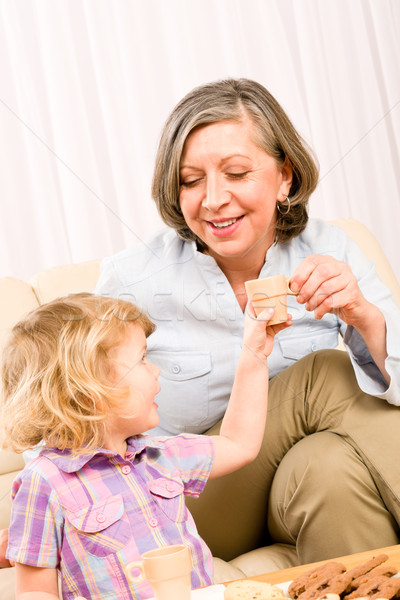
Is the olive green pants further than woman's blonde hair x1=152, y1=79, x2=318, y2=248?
No

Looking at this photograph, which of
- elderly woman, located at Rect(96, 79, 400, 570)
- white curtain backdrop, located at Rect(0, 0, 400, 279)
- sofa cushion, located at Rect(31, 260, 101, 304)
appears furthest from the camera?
white curtain backdrop, located at Rect(0, 0, 400, 279)

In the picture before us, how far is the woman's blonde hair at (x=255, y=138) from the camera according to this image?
4.62 feet

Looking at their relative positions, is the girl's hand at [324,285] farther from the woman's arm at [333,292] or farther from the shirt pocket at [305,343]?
the shirt pocket at [305,343]

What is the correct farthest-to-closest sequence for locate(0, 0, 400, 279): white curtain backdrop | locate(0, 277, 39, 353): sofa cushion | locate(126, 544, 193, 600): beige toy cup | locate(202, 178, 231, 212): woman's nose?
locate(0, 0, 400, 279): white curtain backdrop < locate(0, 277, 39, 353): sofa cushion < locate(202, 178, 231, 212): woman's nose < locate(126, 544, 193, 600): beige toy cup

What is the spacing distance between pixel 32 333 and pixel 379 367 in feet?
2.12

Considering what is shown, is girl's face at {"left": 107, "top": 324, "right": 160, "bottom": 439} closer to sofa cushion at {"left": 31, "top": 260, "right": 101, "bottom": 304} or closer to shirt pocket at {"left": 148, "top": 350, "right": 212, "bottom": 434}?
shirt pocket at {"left": 148, "top": 350, "right": 212, "bottom": 434}

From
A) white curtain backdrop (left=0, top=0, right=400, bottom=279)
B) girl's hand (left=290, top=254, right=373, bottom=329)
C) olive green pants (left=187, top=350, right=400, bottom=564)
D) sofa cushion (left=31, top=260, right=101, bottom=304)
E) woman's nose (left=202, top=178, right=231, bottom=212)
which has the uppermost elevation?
white curtain backdrop (left=0, top=0, right=400, bottom=279)

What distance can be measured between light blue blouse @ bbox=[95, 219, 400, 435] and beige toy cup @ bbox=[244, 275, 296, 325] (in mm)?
271

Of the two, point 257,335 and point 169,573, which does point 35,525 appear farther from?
point 257,335

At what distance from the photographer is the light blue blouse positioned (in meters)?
1.46

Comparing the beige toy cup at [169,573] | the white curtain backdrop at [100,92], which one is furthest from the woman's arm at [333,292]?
the white curtain backdrop at [100,92]

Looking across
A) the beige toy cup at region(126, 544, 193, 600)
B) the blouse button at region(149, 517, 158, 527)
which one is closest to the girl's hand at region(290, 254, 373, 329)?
the blouse button at region(149, 517, 158, 527)

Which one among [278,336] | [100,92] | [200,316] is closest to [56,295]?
[200,316]

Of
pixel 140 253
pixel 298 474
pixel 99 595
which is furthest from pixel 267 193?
pixel 99 595
